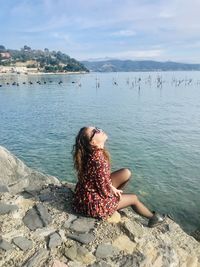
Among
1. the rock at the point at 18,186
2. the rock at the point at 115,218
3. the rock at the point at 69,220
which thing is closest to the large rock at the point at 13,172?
the rock at the point at 18,186

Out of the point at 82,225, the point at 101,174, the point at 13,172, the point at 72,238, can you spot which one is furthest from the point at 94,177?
the point at 13,172

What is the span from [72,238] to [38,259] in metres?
0.96

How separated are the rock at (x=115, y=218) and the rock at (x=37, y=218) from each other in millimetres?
1416

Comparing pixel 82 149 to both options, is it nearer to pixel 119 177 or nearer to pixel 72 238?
pixel 119 177

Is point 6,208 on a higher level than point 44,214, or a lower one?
higher

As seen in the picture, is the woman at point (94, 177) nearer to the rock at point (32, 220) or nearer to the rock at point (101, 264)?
the rock at point (32, 220)

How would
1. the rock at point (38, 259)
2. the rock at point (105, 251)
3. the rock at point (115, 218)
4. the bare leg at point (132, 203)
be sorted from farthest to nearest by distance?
the bare leg at point (132, 203) → the rock at point (115, 218) → the rock at point (105, 251) → the rock at point (38, 259)

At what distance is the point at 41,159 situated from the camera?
2606 centimetres

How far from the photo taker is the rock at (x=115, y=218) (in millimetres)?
8821

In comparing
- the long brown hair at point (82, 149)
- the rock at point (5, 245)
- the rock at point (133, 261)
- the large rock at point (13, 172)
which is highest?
the long brown hair at point (82, 149)

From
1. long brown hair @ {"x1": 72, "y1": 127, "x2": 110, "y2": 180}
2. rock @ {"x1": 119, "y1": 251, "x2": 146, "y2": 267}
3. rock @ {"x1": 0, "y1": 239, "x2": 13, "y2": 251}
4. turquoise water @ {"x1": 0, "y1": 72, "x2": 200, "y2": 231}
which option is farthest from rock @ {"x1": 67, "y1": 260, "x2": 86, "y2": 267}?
turquoise water @ {"x1": 0, "y1": 72, "x2": 200, "y2": 231}

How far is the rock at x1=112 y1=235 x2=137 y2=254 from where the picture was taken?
807 cm

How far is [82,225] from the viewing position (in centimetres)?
845

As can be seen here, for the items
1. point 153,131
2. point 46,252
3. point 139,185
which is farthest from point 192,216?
point 153,131
